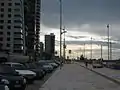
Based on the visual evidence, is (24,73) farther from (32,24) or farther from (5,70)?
(32,24)

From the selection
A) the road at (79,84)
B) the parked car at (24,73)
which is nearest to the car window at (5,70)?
the road at (79,84)

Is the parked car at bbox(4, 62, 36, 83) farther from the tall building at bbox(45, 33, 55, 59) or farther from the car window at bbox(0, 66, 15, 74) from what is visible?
the tall building at bbox(45, 33, 55, 59)

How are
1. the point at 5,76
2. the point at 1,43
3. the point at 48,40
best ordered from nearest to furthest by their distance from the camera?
the point at 5,76 → the point at 1,43 → the point at 48,40

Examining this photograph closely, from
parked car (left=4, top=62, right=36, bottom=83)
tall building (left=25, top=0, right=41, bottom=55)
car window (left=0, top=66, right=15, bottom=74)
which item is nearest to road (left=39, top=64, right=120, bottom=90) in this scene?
parked car (left=4, top=62, right=36, bottom=83)

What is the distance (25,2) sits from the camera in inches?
5935

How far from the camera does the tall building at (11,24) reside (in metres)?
135

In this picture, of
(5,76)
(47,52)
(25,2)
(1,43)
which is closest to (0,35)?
(1,43)

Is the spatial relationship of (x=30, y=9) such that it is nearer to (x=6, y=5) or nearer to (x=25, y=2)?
(x=25, y=2)

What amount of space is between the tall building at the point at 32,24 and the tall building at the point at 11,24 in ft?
43.7

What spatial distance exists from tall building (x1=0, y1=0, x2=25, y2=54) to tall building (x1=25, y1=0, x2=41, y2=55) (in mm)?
13321

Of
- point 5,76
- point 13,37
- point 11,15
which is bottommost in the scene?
point 5,76

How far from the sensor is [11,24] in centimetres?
13750

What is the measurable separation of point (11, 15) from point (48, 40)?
21986 millimetres

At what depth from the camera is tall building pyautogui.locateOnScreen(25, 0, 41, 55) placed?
152750 mm
